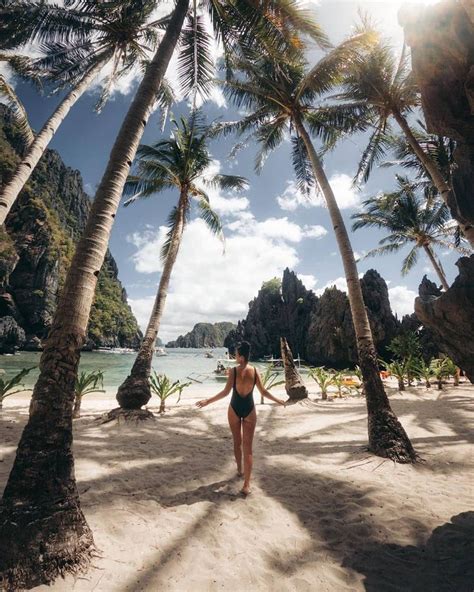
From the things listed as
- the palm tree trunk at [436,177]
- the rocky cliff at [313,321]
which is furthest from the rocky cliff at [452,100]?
the rocky cliff at [313,321]

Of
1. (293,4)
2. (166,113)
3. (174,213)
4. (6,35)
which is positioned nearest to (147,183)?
(174,213)

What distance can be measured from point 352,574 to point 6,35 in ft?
37.8

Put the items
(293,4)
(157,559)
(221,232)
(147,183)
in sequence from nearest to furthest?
(157,559) < (293,4) < (147,183) < (221,232)

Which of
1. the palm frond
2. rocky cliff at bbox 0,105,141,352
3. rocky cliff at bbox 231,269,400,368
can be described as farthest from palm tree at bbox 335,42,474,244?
rocky cliff at bbox 0,105,141,352

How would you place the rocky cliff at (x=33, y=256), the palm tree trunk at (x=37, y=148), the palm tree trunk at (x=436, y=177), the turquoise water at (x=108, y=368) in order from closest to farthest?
the palm tree trunk at (x=436, y=177)
the palm tree trunk at (x=37, y=148)
the turquoise water at (x=108, y=368)
the rocky cliff at (x=33, y=256)

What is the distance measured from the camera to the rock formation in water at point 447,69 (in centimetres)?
323

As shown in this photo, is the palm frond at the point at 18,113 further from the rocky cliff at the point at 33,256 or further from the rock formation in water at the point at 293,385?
the rocky cliff at the point at 33,256

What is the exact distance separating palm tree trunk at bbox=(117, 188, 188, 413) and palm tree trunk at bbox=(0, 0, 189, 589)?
5.40 m

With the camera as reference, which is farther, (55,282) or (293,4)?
(55,282)

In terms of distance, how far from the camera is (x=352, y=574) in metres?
2.48

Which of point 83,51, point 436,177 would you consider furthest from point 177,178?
point 436,177

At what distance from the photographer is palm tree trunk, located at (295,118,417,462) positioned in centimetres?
507

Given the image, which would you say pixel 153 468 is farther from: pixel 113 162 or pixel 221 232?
pixel 221 232

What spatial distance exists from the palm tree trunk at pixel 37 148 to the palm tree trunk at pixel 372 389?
23.4 feet
